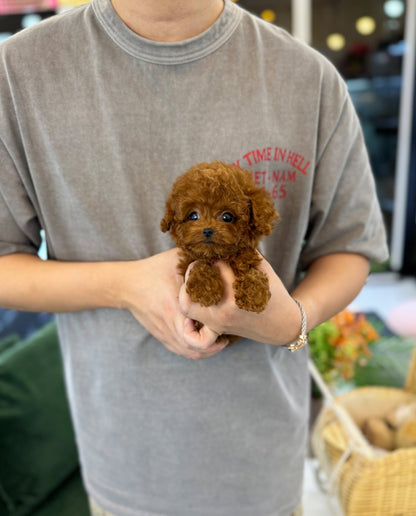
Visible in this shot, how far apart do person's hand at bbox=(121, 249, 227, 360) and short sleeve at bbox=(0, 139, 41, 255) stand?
18cm

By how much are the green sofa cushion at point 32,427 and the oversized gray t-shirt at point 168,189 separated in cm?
68

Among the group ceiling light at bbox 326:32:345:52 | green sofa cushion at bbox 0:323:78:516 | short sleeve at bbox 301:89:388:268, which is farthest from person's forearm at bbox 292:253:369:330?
ceiling light at bbox 326:32:345:52

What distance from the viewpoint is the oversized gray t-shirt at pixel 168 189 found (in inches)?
25.9

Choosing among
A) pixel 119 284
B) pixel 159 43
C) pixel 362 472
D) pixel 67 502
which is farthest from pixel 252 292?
pixel 67 502

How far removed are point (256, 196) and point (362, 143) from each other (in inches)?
11.5

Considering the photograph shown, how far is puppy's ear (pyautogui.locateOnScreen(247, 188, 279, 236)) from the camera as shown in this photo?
54 cm

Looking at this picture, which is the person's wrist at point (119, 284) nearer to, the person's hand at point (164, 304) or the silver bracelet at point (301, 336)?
the person's hand at point (164, 304)

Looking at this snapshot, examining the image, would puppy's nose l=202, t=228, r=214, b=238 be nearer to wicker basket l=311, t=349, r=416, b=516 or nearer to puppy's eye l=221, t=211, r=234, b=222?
puppy's eye l=221, t=211, r=234, b=222

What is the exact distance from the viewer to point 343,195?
74cm

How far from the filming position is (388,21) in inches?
133

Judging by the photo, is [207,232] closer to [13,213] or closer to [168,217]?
[168,217]

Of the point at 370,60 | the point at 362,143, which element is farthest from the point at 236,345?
the point at 370,60

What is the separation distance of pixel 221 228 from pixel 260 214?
0.18ft

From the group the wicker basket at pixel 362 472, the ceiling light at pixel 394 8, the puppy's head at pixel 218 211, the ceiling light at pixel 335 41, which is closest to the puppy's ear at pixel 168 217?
the puppy's head at pixel 218 211
